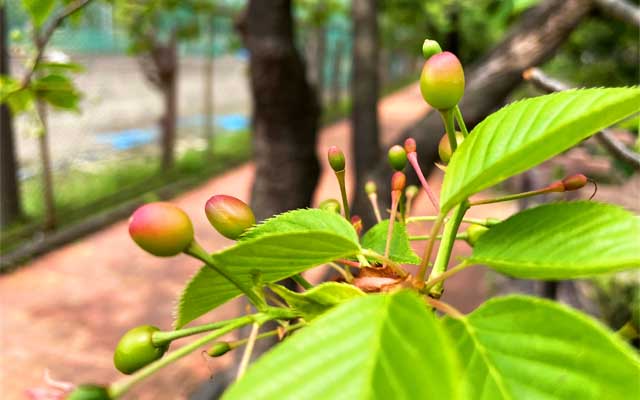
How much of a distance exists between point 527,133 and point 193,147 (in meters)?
10.2

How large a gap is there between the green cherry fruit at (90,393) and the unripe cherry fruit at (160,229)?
118mm

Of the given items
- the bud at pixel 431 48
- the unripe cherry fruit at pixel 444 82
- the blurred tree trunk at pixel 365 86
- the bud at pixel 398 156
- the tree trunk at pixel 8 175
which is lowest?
the tree trunk at pixel 8 175

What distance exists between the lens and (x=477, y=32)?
11.9 meters

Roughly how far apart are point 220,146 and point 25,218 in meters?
4.49

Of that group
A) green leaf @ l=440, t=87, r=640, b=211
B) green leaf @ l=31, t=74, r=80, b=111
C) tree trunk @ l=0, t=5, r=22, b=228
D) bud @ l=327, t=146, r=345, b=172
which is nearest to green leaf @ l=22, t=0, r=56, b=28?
green leaf @ l=31, t=74, r=80, b=111

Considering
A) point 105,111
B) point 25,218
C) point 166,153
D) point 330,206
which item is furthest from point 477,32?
point 330,206

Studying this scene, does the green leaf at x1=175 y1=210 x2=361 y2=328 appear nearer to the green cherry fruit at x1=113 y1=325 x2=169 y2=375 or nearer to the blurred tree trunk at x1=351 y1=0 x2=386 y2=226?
the green cherry fruit at x1=113 y1=325 x2=169 y2=375

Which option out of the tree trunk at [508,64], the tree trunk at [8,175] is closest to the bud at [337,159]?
the tree trunk at [508,64]

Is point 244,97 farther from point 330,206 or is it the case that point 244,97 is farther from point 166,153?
point 330,206

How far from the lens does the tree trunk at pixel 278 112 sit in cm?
294

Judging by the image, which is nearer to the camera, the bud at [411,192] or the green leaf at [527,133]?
the green leaf at [527,133]

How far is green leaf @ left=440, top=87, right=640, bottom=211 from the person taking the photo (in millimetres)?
465

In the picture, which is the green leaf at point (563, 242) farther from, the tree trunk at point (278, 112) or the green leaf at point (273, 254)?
the tree trunk at point (278, 112)

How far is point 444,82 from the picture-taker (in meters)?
Result: 0.55
